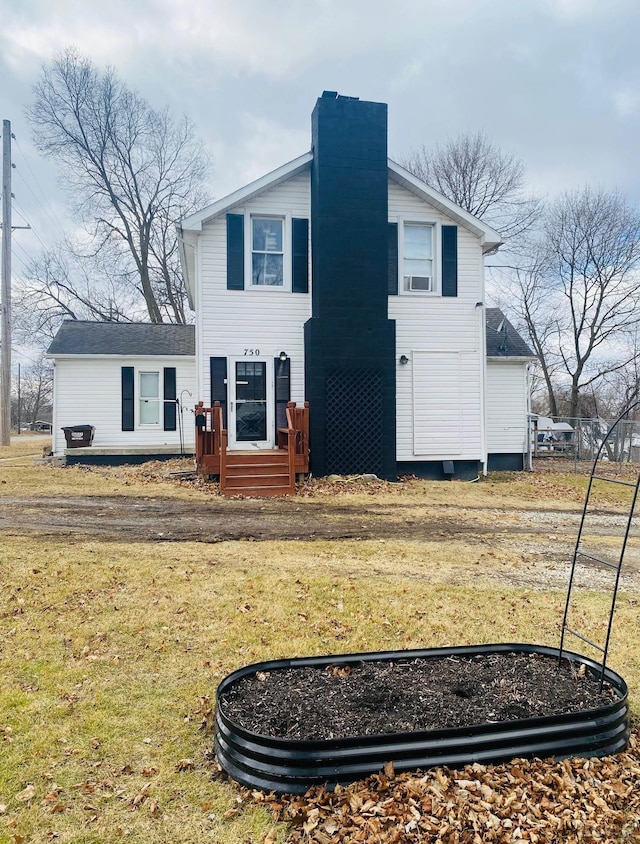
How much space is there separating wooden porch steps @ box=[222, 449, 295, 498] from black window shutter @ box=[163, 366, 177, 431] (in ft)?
17.2

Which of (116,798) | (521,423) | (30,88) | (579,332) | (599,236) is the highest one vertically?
(30,88)

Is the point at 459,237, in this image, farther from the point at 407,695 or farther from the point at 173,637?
the point at 407,695

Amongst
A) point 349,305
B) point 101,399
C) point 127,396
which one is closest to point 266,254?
point 349,305

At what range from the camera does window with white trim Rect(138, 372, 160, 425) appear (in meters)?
15.1

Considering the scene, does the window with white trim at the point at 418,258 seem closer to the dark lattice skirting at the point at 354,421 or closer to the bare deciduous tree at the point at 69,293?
the dark lattice skirting at the point at 354,421

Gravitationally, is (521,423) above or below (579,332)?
below

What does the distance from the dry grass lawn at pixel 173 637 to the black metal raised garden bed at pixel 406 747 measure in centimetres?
15

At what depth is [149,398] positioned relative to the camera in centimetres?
1512

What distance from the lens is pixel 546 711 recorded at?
2.76 meters

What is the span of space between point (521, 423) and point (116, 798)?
1432cm

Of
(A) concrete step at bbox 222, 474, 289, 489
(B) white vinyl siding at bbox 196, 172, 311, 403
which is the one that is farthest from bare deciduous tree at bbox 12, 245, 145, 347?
(A) concrete step at bbox 222, 474, 289, 489

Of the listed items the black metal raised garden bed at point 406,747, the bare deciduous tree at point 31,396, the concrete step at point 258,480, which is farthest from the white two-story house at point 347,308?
the bare deciduous tree at point 31,396

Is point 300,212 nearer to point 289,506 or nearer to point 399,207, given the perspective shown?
point 399,207

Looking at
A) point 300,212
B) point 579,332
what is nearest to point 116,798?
point 300,212
